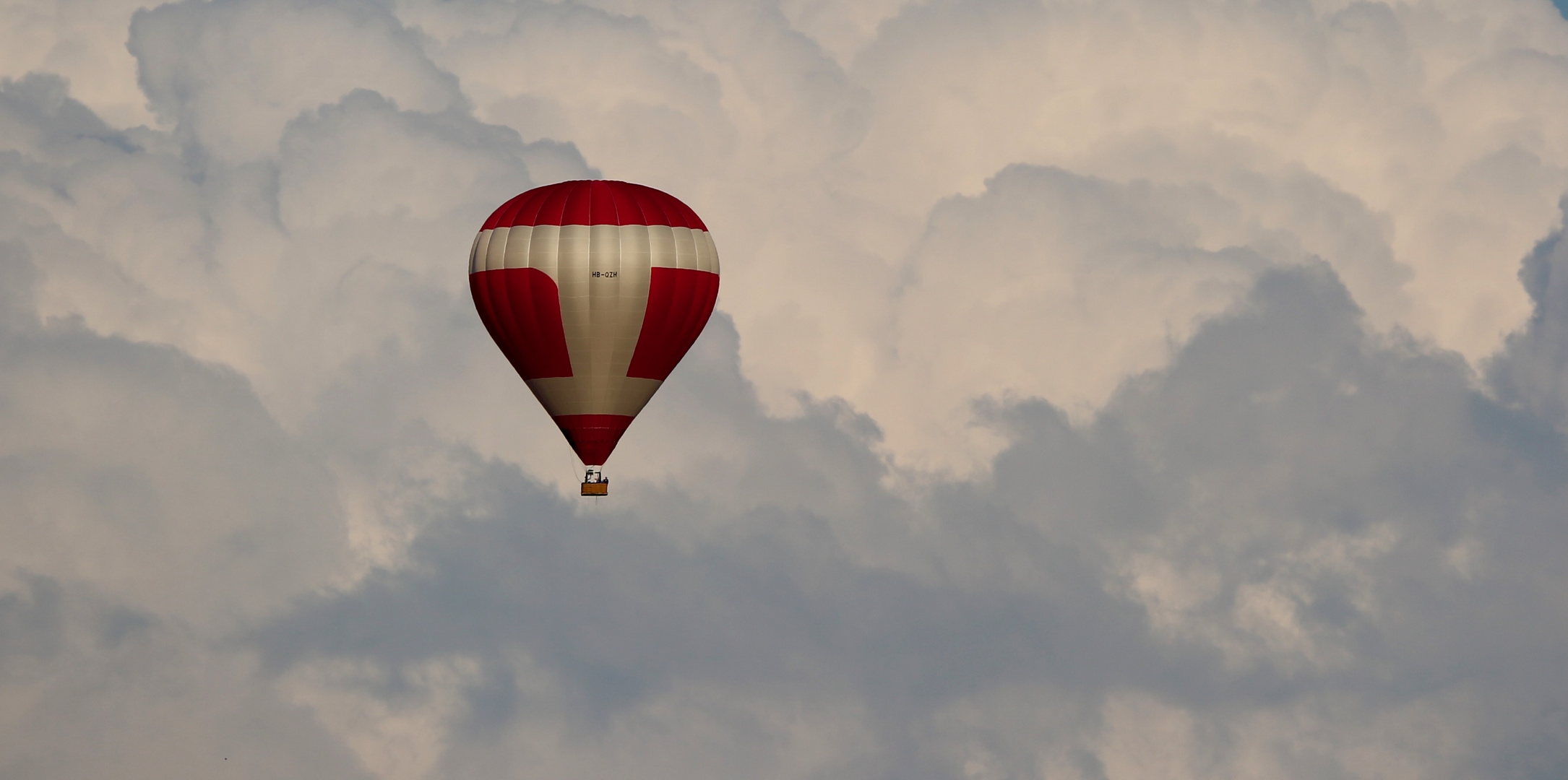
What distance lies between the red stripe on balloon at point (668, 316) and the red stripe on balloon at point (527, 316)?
3471mm

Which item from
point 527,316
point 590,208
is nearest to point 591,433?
point 527,316

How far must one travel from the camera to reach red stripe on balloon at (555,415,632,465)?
357 feet

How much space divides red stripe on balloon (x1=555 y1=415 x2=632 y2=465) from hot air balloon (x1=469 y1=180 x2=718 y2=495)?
0.03m

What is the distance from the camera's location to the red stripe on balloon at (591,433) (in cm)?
10869

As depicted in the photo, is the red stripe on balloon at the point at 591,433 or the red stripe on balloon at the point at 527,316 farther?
the red stripe on balloon at the point at 591,433

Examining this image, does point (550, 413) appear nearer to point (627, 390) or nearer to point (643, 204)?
point (627, 390)

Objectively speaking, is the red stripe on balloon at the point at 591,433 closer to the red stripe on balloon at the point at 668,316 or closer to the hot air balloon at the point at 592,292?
the hot air balloon at the point at 592,292

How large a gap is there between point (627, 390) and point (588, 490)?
5.69 meters

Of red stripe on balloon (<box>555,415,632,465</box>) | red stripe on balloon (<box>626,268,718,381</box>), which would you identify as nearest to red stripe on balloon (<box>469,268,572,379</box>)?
red stripe on balloon (<box>555,415,632,465</box>)

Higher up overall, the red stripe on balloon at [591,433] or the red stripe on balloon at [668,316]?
the red stripe on balloon at [668,316]

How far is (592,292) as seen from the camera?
4198 inches

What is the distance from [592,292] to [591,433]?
6517 millimetres

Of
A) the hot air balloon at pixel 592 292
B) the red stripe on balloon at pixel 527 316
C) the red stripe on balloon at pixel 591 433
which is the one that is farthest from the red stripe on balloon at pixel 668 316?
the red stripe on balloon at pixel 527 316

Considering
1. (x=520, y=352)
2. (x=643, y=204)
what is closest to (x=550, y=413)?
(x=520, y=352)
